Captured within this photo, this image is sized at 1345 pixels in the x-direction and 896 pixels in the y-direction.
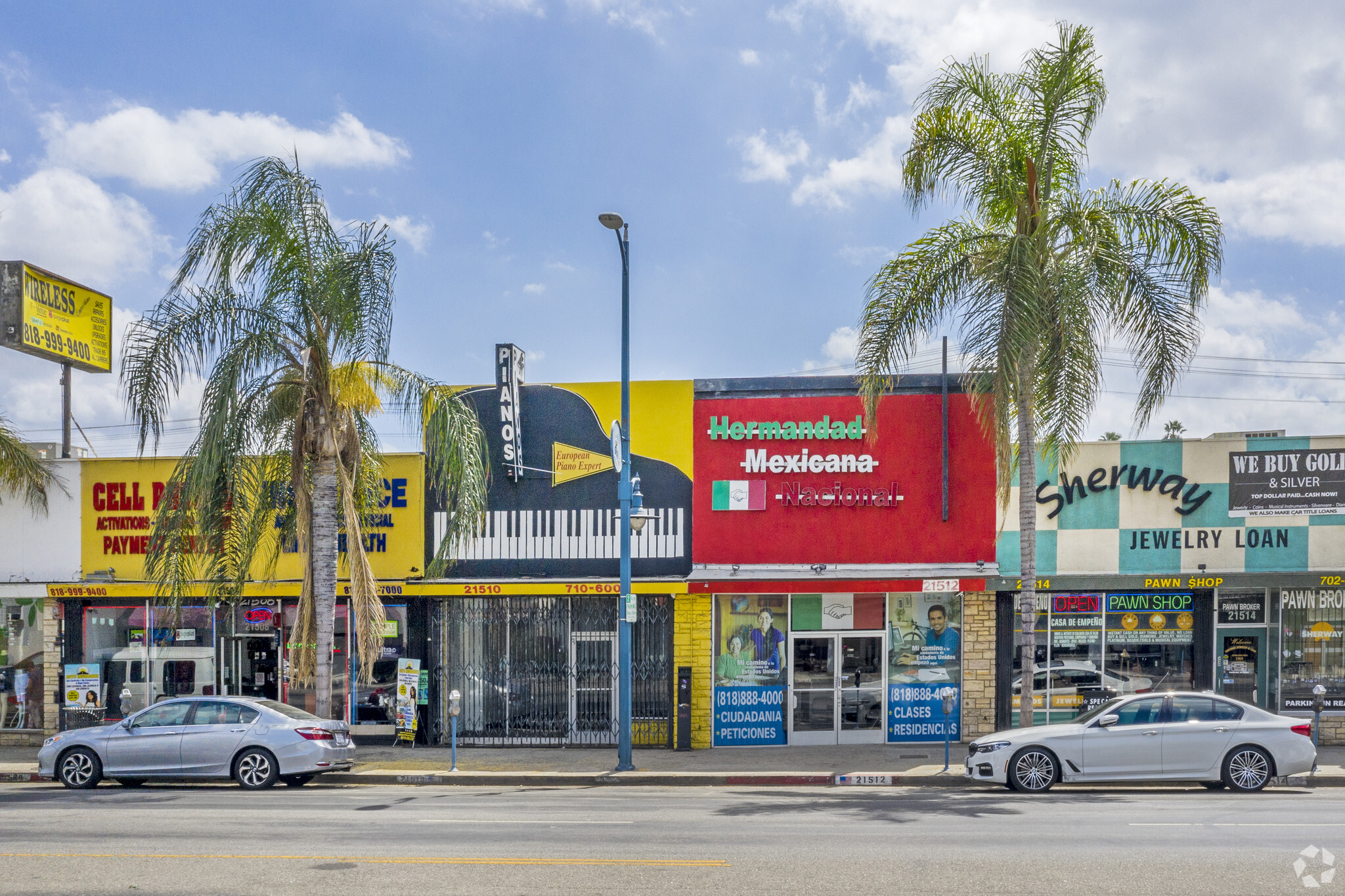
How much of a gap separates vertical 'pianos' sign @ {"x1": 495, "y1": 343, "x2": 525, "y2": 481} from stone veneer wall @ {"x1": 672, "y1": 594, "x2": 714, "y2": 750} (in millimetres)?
3768

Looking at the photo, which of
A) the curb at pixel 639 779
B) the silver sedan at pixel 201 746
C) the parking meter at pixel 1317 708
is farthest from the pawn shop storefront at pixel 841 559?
the silver sedan at pixel 201 746

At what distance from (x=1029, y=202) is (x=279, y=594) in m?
14.2

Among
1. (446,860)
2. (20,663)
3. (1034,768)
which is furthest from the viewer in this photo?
(20,663)

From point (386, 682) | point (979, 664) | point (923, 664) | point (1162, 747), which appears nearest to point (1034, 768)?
point (1162, 747)

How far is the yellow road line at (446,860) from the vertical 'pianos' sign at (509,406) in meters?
9.63

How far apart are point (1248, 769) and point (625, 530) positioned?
891 centimetres

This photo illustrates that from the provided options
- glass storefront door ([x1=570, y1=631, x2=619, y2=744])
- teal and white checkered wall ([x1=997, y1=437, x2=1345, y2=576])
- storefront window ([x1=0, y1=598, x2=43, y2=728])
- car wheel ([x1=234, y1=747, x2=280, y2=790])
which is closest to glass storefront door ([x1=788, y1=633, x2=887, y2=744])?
teal and white checkered wall ([x1=997, y1=437, x2=1345, y2=576])

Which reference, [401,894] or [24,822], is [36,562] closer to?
[24,822]

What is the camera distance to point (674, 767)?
16.1 metres

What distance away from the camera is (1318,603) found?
59.1 ft

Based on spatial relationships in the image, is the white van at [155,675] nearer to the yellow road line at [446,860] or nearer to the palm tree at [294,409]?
the palm tree at [294,409]

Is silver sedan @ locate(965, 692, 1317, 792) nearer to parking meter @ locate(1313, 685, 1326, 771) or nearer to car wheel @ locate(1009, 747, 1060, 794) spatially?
car wheel @ locate(1009, 747, 1060, 794)

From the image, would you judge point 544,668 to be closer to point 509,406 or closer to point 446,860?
point 509,406

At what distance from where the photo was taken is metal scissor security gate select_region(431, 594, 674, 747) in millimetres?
18328
